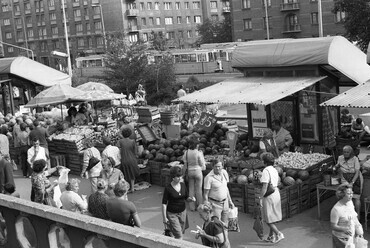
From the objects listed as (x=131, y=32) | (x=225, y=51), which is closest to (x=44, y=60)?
(x=131, y=32)

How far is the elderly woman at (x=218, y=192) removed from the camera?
36.2ft

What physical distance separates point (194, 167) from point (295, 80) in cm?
416

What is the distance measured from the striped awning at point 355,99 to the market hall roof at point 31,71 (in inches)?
578

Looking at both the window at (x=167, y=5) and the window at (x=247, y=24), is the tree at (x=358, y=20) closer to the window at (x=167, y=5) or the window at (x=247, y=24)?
the window at (x=247, y=24)

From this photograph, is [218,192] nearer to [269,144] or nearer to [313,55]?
[269,144]

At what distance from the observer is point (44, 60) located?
107 meters

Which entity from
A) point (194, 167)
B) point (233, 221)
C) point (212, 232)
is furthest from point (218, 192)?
point (212, 232)

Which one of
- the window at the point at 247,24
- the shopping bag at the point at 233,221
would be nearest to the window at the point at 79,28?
the window at the point at 247,24

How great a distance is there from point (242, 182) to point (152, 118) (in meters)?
7.69

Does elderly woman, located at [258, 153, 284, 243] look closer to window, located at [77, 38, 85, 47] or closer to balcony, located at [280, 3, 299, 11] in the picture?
balcony, located at [280, 3, 299, 11]

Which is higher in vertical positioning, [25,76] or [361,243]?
[25,76]

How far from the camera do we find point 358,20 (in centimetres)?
3691

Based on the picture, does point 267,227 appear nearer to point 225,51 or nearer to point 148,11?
point 225,51

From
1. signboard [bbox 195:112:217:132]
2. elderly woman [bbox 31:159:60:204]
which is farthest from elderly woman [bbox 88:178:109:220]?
signboard [bbox 195:112:217:132]
